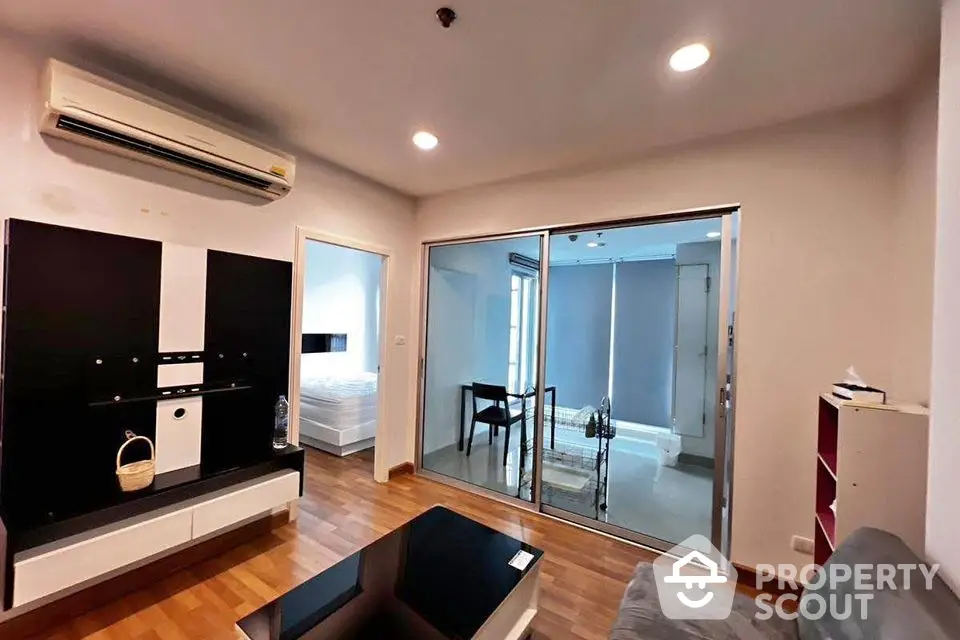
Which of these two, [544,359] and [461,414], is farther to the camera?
[461,414]

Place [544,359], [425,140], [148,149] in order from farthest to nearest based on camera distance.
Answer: [544,359], [425,140], [148,149]

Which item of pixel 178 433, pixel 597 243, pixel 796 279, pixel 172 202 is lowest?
pixel 178 433

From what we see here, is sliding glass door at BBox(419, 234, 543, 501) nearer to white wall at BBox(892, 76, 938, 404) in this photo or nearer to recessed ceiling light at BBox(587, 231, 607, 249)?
recessed ceiling light at BBox(587, 231, 607, 249)

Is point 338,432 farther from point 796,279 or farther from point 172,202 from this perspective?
point 796,279

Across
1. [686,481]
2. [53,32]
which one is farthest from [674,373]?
[53,32]

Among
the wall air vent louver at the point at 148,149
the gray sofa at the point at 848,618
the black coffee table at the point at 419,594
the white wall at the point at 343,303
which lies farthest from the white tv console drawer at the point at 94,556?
the white wall at the point at 343,303

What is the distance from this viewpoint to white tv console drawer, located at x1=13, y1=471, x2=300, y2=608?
1.56m

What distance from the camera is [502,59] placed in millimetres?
1791

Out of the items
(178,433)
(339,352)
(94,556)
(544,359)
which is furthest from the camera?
(339,352)

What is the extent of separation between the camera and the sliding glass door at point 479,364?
12.2 ft

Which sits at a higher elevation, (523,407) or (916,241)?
(916,241)

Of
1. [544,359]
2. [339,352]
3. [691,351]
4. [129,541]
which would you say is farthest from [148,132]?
[691,351]

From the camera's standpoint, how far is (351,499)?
127 inches

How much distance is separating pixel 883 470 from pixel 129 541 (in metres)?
3.31
